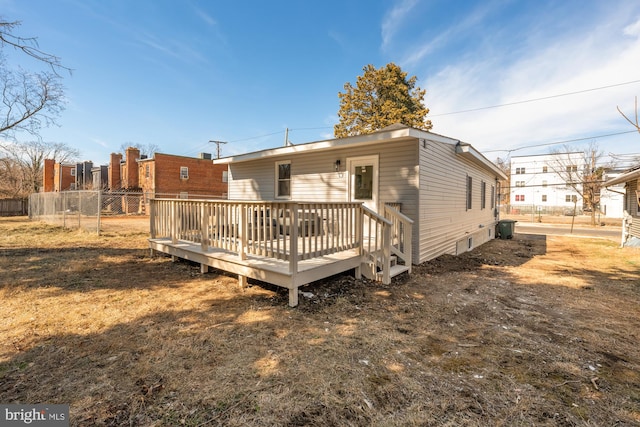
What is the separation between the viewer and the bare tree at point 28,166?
29617mm

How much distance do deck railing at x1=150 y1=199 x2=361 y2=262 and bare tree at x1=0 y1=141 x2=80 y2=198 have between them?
120ft

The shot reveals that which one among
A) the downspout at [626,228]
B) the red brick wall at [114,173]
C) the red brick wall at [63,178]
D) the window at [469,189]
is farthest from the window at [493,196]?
the red brick wall at [63,178]

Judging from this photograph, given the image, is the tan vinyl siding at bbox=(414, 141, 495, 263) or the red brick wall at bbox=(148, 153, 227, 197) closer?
the tan vinyl siding at bbox=(414, 141, 495, 263)

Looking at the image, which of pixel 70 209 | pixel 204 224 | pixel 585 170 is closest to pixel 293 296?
pixel 204 224

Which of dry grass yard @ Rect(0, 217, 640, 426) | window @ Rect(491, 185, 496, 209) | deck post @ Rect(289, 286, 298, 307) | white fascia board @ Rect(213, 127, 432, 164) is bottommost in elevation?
dry grass yard @ Rect(0, 217, 640, 426)

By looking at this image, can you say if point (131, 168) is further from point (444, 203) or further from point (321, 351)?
point (321, 351)

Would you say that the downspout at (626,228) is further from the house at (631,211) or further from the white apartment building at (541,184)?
the white apartment building at (541,184)

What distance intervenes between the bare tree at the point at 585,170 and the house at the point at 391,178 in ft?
51.5

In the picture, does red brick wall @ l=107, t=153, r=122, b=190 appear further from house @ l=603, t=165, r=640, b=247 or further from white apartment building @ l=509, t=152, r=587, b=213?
white apartment building @ l=509, t=152, r=587, b=213

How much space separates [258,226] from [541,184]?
146 ft

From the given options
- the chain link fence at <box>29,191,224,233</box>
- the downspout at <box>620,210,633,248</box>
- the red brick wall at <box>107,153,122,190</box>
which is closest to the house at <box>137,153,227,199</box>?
the red brick wall at <box>107,153,122,190</box>

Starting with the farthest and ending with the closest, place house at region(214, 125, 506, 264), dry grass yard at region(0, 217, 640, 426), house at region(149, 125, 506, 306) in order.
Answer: house at region(214, 125, 506, 264)
house at region(149, 125, 506, 306)
dry grass yard at region(0, 217, 640, 426)

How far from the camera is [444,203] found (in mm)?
7988

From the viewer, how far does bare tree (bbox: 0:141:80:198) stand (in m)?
29.6
